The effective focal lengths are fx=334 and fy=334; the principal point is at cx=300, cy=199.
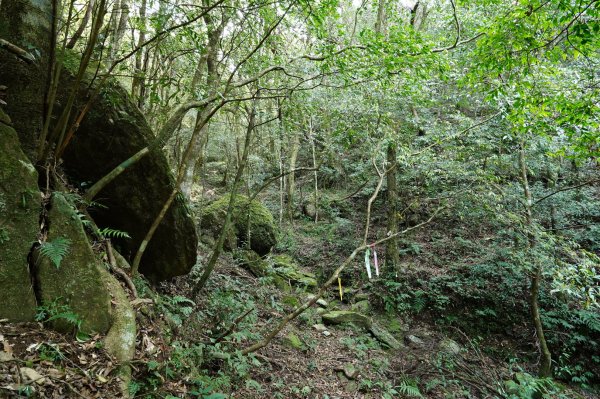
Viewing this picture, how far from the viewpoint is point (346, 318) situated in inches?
341

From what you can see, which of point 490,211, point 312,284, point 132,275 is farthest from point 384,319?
point 132,275

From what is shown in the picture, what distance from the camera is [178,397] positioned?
3127mm

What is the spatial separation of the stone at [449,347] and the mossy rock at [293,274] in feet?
13.1

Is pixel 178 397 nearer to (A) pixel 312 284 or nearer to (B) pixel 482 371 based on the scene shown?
(B) pixel 482 371

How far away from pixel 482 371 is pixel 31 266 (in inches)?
328

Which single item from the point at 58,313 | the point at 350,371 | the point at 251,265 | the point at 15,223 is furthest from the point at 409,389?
the point at 15,223

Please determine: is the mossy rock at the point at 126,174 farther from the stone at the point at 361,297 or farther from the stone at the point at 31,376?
the stone at the point at 361,297

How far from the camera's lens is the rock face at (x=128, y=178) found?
4.63 meters

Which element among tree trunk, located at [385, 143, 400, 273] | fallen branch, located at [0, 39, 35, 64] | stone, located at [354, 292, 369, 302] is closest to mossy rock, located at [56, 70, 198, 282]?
fallen branch, located at [0, 39, 35, 64]

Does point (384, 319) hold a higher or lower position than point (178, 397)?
lower

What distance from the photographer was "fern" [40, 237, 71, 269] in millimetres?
2709

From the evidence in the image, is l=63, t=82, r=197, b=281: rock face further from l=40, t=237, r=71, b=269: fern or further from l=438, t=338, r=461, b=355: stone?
l=438, t=338, r=461, b=355: stone

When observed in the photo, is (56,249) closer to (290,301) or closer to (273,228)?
(290,301)

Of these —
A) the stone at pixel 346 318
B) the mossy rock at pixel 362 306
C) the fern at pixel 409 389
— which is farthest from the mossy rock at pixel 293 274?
the fern at pixel 409 389
